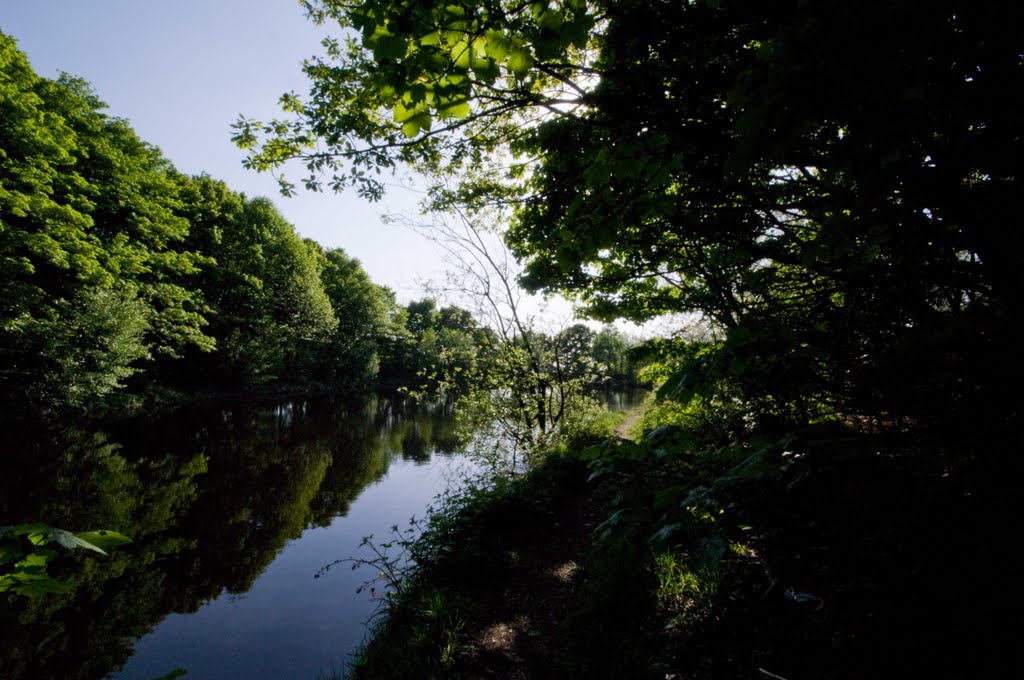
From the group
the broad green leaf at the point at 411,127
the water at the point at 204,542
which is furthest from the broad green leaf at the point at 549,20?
the water at the point at 204,542

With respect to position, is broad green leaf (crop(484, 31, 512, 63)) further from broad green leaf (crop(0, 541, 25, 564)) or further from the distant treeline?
the distant treeline

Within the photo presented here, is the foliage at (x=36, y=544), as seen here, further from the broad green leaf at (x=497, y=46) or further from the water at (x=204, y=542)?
the water at (x=204, y=542)

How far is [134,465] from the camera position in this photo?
10430 millimetres

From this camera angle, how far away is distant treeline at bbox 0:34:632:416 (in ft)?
42.7

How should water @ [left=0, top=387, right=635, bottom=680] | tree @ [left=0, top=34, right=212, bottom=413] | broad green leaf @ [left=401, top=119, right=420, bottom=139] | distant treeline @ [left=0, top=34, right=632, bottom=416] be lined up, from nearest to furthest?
1. broad green leaf @ [left=401, top=119, right=420, bottom=139]
2. water @ [left=0, top=387, right=635, bottom=680]
3. tree @ [left=0, top=34, right=212, bottom=413]
4. distant treeline @ [left=0, top=34, right=632, bottom=416]

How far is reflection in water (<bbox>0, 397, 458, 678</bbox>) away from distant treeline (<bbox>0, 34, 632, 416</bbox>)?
355 centimetres

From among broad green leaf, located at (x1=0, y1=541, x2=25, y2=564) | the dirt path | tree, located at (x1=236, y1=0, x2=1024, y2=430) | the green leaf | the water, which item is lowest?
the water

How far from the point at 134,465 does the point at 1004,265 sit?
49.8 ft

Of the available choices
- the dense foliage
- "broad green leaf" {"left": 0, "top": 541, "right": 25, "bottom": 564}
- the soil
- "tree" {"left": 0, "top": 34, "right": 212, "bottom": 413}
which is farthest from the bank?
"tree" {"left": 0, "top": 34, "right": 212, "bottom": 413}

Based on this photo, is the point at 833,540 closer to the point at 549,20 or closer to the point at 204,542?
the point at 549,20

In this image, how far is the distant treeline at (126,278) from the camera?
1301 cm

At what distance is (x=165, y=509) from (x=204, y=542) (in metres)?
1.93

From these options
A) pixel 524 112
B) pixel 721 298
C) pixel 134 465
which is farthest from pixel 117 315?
pixel 721 298

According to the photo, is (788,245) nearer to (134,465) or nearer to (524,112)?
(524,112)
